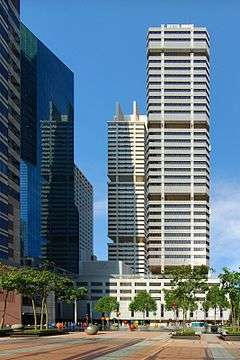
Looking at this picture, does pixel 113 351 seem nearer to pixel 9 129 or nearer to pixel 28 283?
pixel 28 283

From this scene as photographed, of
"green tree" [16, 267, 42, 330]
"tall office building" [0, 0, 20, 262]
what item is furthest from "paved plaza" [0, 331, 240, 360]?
"tall office building" [0, 0, 20, 262]

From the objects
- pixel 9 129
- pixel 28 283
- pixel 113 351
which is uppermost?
pixel 9 129

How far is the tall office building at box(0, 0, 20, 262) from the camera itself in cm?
16815

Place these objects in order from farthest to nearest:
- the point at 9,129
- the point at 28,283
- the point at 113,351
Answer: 1. the point at 9,129
2. the point at 28,283
3. the point at 113,351

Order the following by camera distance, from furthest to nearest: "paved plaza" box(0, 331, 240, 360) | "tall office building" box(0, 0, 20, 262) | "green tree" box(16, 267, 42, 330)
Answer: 1. "tall office building" box(0, 0, 20, 262)
2. "green tree" box(16, 267, 42, 330)
3. "paved plaza" box(0, 331, 240, 360)

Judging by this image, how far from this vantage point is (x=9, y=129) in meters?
179

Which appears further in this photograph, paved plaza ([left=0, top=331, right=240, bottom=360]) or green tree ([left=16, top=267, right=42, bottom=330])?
green tree ([left=16, top=267, right=42, bottom=330])

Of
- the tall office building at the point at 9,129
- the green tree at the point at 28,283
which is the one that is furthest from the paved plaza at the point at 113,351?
the tall office building at the point at 9,129

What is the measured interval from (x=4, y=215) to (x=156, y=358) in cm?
12915

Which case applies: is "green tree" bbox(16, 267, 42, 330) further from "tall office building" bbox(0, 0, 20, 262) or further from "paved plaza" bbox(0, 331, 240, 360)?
"tall office building" bbox(0, 0, 20, 262)

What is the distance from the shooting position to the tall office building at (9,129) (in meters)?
168

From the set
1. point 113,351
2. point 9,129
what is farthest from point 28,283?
point 9,129

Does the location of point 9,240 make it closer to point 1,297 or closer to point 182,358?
point 1,297

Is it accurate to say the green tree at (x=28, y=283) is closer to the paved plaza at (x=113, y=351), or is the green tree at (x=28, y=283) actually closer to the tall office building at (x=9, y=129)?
the paved plaza at (x=113, y=351)
